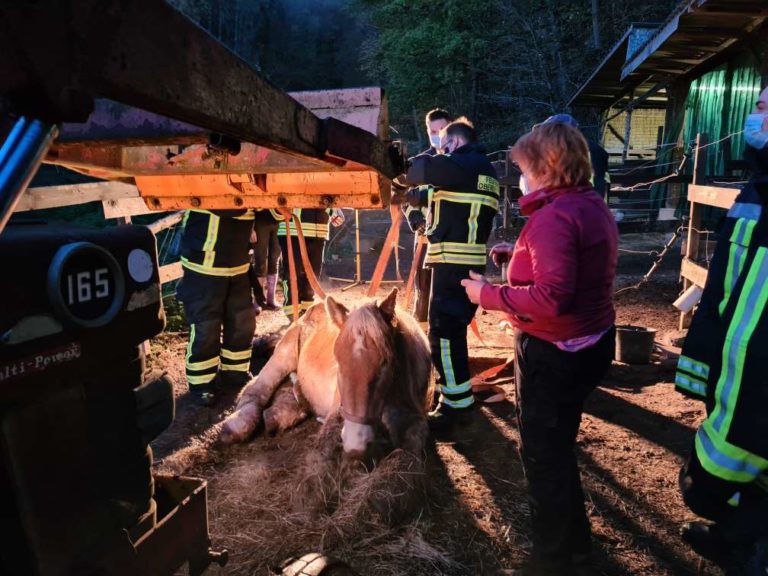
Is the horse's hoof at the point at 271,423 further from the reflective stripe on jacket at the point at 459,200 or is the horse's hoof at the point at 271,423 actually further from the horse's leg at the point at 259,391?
the reflective stripe on jacket at the point at 459,200

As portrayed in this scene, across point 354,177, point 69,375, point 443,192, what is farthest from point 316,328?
point 69,375

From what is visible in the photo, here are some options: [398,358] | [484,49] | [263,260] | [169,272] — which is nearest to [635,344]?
[398,358]

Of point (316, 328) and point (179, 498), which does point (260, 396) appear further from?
point (179, 498)

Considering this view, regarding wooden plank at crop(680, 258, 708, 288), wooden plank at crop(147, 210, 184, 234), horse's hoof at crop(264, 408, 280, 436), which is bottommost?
horse's hoof at crop(264, 408, 280, 436)

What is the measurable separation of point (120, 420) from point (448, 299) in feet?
10.8

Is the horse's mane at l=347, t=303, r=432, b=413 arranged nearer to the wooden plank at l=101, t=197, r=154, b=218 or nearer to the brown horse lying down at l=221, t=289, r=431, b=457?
the brown horse lying down at l=221, t=289, r=431, b=457

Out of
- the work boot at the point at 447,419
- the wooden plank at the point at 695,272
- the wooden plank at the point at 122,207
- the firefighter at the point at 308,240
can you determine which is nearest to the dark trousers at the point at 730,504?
the work boot at the point at 447,419

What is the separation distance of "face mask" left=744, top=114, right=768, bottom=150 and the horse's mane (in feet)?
7.25

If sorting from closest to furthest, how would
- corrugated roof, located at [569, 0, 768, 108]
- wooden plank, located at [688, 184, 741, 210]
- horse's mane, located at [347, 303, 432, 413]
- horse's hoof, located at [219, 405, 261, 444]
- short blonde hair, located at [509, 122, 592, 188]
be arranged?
short blonde hair, located at [509, 122, 592, 188] < horse's mane, located at [347, 303, 432, 413] < horse's hoof, located at [219, 405, 261, 444] < wooden plank, located at [688, 184, 741, 210] < corrugated roof, located at [569, 0, 768, 108]

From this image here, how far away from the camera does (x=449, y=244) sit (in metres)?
4.47

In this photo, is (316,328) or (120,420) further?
(316,328)

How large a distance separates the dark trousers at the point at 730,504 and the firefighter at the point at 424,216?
122 inches

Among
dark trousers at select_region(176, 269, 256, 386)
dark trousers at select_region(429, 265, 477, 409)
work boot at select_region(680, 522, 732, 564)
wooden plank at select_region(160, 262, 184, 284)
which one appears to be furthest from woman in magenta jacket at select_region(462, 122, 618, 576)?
wooden plank at select_region(160, 262, 184, 284)

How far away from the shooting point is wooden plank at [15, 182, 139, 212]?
5.02 m
